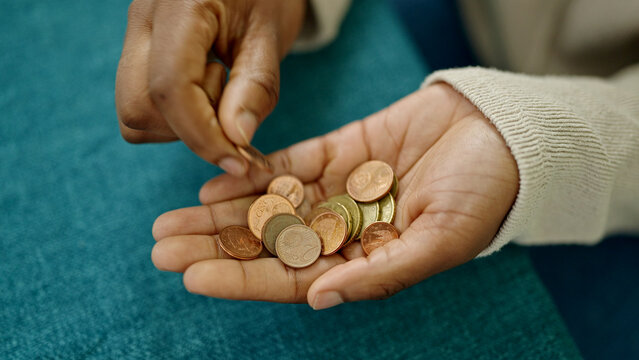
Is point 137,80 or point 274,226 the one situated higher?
point 137,80

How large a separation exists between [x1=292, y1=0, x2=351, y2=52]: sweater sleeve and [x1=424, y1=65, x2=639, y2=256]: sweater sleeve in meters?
0.43

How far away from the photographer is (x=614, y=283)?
1567mm

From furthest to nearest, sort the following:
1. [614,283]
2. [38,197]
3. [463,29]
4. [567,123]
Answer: [463,29] < [614,283] < [38,197] < [567,123]

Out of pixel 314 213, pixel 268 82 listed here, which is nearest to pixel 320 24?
pixel 268 82

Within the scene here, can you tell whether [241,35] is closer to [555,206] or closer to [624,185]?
[555,206]

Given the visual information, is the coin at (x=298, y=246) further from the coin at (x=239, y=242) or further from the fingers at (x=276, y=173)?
the fingers at (x=276, y=173)

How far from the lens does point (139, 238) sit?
4.00 feet

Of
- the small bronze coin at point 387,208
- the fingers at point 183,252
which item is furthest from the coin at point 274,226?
the small bronze coin at point 387,208

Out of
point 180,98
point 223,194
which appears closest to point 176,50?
point 180,98

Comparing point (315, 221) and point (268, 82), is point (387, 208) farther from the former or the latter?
point (268, 82)

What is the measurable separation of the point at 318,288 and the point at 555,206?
29.7 inches

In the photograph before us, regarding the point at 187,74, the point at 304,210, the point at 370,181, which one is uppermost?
the point at 187,74

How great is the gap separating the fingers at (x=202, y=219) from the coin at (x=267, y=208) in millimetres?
29

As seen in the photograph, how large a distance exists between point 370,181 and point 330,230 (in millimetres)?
194
